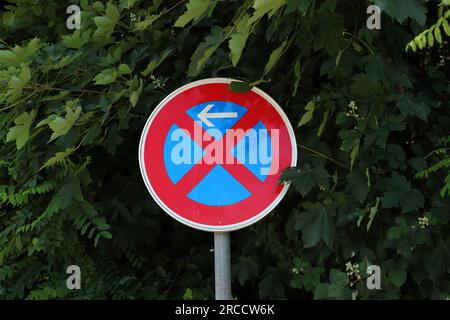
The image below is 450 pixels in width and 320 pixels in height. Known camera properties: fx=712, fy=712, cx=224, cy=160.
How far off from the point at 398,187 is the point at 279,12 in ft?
2.41

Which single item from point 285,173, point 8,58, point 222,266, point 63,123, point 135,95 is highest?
point 8,58

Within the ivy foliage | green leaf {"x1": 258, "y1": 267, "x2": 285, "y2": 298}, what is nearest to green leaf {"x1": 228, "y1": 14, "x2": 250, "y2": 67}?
the ivy foliage

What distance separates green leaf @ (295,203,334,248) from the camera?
7.95ft

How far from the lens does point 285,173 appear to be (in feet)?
7.47

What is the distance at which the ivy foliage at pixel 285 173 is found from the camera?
8.03 ft

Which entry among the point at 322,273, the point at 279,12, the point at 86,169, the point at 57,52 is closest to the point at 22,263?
the point at 86,169

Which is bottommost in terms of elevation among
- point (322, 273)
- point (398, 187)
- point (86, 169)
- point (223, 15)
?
point (322, 273)

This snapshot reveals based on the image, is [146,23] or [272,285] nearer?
[146,23]

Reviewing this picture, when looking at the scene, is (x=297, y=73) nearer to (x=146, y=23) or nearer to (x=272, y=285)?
(x=146, y=23)

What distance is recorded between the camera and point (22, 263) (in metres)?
3.15

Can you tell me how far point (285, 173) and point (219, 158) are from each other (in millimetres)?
216

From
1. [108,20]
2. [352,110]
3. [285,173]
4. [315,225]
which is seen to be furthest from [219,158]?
[108,20]

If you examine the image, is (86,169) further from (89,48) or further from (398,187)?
(398,187)

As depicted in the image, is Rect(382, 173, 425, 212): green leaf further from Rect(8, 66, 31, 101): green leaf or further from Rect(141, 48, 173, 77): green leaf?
Rect(8, 66, 31, 101): green leaf
